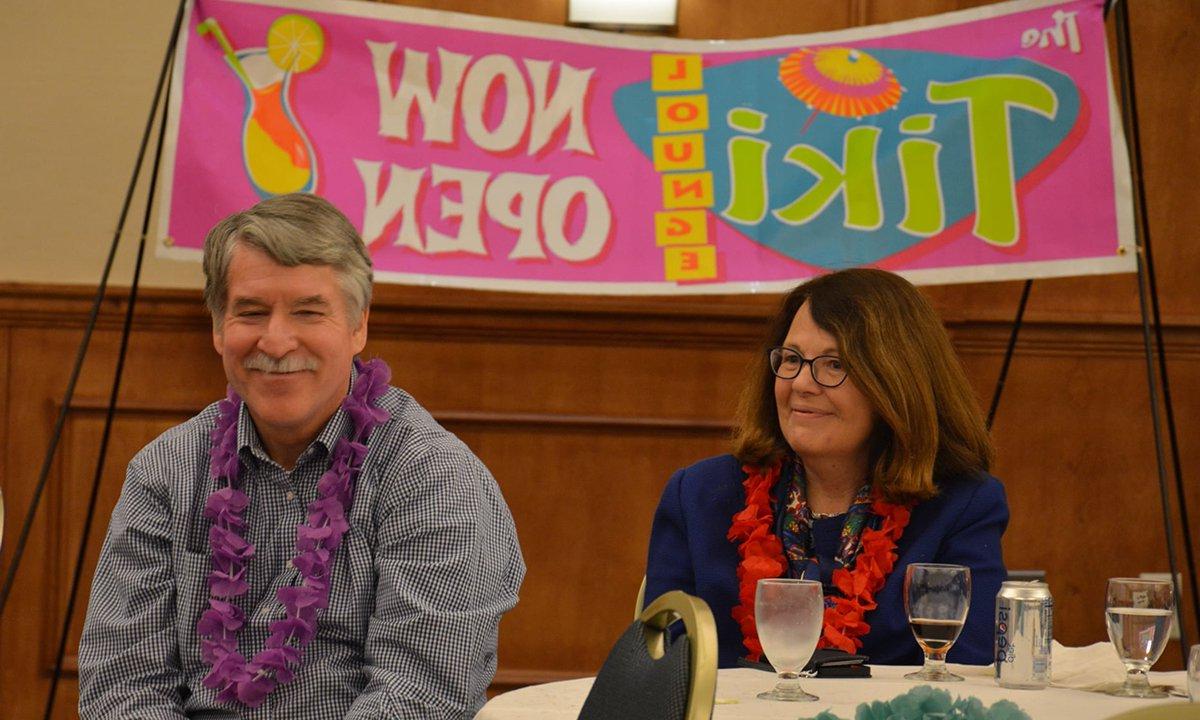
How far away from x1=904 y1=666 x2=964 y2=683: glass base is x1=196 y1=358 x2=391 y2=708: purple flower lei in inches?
33.2

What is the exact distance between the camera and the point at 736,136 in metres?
3.47

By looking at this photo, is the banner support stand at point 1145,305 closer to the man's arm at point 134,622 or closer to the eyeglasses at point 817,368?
the eyeglasses at point 817,368

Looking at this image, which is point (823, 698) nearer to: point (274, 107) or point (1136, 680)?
point (1136, 680)

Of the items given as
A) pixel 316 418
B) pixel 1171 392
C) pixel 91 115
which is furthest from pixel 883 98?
pixel 91 115

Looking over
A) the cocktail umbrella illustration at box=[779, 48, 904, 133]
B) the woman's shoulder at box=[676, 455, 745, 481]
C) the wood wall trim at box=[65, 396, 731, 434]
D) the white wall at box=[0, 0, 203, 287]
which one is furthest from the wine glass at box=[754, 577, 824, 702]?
the white wall at box=[0, 0, 203, 287]

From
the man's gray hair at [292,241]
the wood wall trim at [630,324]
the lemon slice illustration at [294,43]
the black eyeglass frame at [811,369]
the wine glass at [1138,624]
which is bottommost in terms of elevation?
the wine glass at [1138,624]

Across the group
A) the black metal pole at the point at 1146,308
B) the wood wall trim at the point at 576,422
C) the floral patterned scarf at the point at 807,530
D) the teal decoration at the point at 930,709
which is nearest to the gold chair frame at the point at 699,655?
the teal decoration at the point at 930,709

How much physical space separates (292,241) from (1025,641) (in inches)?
46.0

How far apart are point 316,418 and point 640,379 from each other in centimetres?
192

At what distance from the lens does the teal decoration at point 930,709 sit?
118 cm

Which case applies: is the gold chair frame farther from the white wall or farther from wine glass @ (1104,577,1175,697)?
the white wall

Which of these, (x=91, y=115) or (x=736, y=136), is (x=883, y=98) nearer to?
(x=736, y=136)

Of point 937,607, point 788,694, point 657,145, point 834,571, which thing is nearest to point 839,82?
point 657,145

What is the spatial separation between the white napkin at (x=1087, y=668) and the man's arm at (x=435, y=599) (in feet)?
2.60
